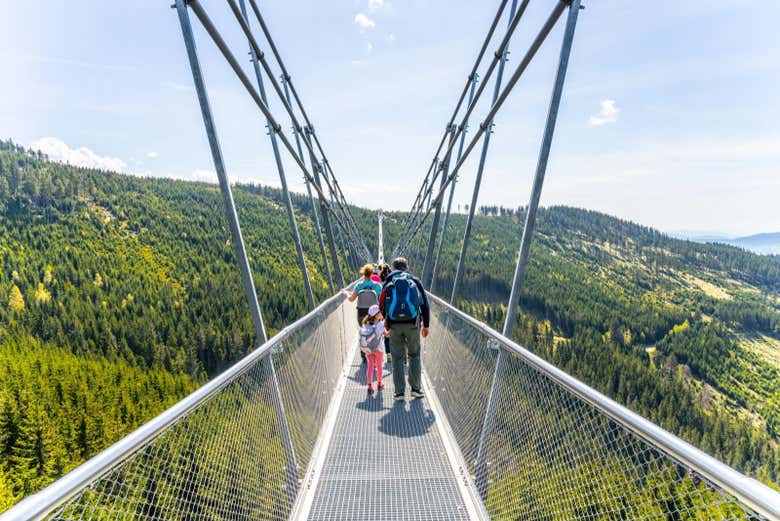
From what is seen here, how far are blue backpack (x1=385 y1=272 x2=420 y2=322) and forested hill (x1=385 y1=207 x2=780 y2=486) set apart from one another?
74.4 metres

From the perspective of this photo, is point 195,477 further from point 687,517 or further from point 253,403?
point 687,517

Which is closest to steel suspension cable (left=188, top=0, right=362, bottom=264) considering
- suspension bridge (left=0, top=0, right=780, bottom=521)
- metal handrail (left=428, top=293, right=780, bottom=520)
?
suspension bridge (left=0, top=0, right=780, bottom=521)

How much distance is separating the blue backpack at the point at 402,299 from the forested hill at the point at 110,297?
47767 mm

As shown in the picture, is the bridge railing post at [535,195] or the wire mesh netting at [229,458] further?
the bridge railing post at [535,195]

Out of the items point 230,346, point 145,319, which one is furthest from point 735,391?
point 145,319

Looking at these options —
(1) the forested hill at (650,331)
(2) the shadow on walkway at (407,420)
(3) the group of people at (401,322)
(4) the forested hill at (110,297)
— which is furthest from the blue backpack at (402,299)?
(1) the forested hill at (650,331)

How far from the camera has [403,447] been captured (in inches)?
149

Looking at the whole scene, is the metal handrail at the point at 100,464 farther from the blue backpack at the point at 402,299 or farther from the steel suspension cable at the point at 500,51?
the steel suspension cable at the point at 500,51

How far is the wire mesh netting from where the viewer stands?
1463 mm

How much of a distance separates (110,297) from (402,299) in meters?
108

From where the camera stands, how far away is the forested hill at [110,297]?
165 feet

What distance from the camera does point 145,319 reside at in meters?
81.1

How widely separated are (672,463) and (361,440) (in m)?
2.95

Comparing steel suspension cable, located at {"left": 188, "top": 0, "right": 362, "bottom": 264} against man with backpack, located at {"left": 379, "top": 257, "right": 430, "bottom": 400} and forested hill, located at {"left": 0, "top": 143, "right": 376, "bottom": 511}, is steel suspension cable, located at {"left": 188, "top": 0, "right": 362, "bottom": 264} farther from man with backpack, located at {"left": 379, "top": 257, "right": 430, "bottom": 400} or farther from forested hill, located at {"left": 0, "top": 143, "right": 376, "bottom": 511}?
forested hill, located at {"left": 0, "top": 143, "right": 376, "bottom": 511}
